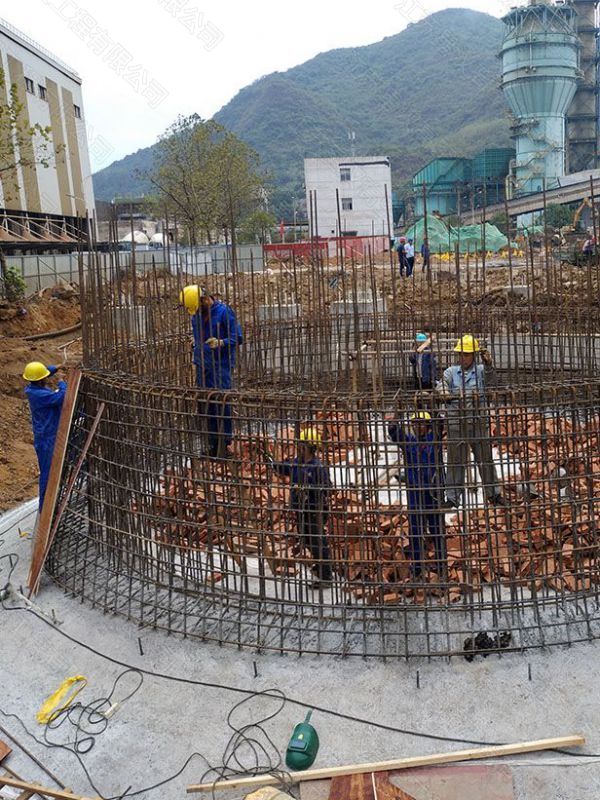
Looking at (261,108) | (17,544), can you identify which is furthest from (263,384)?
(261,108)

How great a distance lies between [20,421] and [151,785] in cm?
794

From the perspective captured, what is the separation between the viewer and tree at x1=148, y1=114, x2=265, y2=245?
3056 centimetres

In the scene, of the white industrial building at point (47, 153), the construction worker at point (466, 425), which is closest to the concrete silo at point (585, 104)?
the white industrial building at point (47, 153)

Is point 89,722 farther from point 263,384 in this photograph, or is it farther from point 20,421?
point 20,421

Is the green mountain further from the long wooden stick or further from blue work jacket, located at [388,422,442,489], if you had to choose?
the long wooden stick

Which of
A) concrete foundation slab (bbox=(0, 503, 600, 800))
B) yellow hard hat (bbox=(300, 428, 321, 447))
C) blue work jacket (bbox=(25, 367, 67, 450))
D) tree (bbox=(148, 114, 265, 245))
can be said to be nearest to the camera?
concrete foundation slab (bbox=(0, 503, 600, 800))

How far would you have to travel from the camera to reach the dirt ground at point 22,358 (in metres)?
8.89

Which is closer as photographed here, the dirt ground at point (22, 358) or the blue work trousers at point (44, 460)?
the blue work trousers at point (44, 460)

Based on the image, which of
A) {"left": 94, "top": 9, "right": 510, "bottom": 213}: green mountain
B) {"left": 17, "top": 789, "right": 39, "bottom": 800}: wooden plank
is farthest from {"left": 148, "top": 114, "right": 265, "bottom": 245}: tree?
{"left": 94, "top": 9, "right": 510, "bottom": 213}: green mountain

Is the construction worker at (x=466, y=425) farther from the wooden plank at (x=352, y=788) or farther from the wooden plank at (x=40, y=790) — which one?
the wooden plank at (x=40, y=790)

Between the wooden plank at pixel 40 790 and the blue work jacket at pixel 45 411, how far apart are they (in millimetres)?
2851

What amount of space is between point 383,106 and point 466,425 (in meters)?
122

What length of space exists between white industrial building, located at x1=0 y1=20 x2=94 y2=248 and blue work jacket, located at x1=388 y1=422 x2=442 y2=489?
20570mm

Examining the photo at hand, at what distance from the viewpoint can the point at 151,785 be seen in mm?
3684
